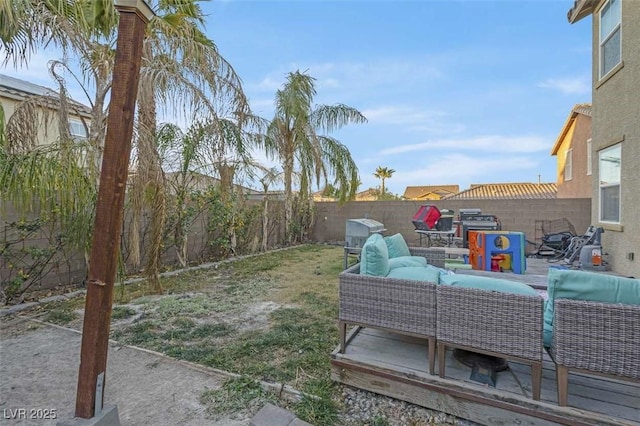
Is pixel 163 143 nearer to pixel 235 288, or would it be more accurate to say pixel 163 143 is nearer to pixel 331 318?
pixel 235 288

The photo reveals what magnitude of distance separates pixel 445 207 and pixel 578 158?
697cm

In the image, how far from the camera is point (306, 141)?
970 cm

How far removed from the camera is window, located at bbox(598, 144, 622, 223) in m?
5.76

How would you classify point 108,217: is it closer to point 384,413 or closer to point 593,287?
point 384,413

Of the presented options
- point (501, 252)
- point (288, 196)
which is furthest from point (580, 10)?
point (288, 196)

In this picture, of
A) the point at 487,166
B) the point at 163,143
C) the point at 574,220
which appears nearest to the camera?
the point at 163,143

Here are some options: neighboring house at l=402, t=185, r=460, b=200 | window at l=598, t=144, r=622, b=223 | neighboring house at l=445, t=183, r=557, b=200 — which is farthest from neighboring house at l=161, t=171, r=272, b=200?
neighboring house at l=402, t=185, r=460, b=200

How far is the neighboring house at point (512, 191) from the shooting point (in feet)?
61.2

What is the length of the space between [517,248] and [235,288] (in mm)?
4538

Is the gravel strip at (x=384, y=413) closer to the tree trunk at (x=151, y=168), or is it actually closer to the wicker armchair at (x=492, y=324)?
the wicker armchair at (x=492, y=324)

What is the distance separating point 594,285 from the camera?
1.86 metres

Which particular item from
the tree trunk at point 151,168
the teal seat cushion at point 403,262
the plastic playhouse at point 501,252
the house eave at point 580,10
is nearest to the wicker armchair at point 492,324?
the teal seat cushion at point 403,262

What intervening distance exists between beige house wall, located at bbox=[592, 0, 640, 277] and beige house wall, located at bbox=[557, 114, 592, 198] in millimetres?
7158

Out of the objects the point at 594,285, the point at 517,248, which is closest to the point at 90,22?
the point at 594,285
